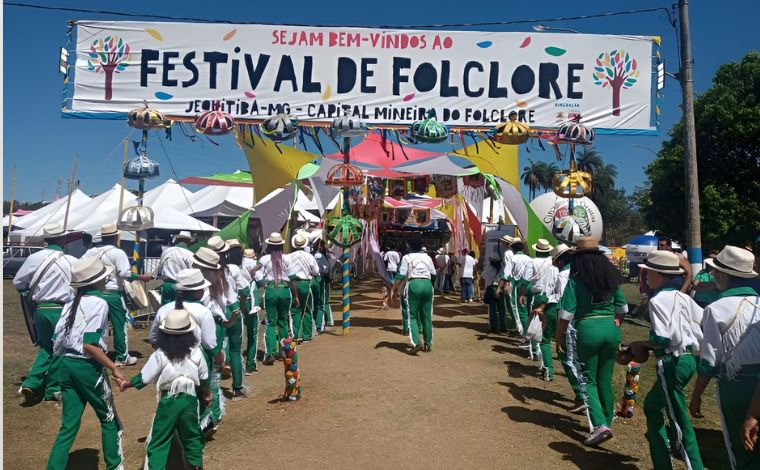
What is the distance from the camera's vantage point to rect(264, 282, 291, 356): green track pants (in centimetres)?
872

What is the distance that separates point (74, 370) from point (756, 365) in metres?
4.73

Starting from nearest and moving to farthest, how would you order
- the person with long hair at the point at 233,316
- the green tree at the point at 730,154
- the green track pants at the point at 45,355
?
the person with long hair at the point at 233,316
the green track pants at the point at 45,355
the green tree at the point at 730,154

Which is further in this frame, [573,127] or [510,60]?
[510,60]

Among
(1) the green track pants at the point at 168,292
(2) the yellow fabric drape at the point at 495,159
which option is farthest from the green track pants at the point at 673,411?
(2) the yellow fabric drape at the point at 495,159

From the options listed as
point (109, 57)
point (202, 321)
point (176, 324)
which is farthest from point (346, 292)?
point (109, 57)

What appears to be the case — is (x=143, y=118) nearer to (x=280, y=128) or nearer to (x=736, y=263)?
(x=280, y=128)

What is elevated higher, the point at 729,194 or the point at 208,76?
the point at 208,76

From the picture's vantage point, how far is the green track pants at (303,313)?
939 cm

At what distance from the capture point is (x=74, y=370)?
170 inches

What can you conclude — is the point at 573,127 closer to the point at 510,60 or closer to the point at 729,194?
the point at 510,60

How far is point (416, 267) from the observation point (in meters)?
9.13

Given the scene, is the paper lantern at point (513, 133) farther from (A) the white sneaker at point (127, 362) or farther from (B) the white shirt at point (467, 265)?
(A) the white sneaker at point (127, 362)

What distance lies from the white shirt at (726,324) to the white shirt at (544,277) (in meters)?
4.05

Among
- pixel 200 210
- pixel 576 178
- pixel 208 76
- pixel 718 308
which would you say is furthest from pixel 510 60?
pixel 200 210
